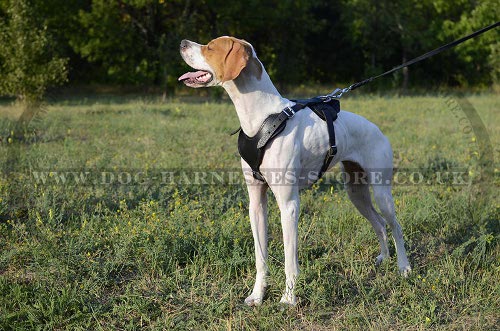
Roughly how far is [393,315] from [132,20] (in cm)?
2290

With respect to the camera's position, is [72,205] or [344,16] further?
[344,16]

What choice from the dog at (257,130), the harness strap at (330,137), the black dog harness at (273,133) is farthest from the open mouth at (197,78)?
the harness strap at (330,137)

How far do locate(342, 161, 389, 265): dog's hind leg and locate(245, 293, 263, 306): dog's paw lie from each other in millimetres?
1262

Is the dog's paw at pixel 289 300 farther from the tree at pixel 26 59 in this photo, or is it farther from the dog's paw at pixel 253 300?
the tree at pixel 26 59

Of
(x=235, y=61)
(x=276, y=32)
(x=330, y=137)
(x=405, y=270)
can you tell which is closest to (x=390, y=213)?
(x=405, y=270)

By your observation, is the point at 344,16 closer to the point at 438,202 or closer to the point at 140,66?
the point at 140,66

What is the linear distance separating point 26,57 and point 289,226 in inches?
557

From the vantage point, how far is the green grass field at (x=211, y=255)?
3.70 meters

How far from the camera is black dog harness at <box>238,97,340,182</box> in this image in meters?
3.68

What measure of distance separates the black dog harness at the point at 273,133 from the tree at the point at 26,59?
1310cm

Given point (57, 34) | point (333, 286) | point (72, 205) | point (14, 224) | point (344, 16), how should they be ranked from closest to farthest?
1. point (333, 286)
2. point (14, 224)
3. point (72, 205)
4. point (57, 34)
5. point (344, 16)

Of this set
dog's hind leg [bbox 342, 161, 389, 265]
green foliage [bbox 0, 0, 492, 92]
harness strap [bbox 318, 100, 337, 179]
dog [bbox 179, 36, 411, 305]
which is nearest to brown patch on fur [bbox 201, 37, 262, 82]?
dog [bbox 179, 36, 411, 305]

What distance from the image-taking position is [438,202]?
5.86 meters

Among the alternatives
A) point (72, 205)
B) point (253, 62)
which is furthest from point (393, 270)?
point (72, 205)
